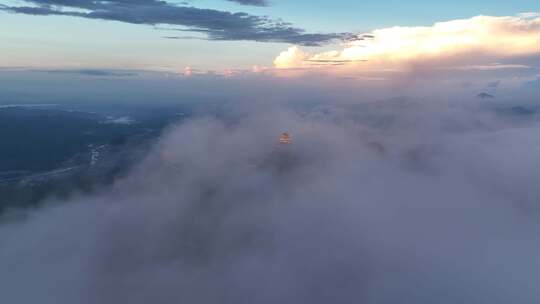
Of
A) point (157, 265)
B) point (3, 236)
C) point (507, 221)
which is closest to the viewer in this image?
point (157, 265)

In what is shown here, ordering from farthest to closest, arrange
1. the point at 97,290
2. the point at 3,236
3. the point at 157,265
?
the point at 3,236 < the point at 157,265 < the point at 97,290

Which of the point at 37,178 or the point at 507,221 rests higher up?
the point at 37,178

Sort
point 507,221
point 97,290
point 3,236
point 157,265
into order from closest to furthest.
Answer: point 97,290, point 157,265, point 3,236, point 507,221

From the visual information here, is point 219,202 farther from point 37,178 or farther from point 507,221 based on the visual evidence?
point 507,221

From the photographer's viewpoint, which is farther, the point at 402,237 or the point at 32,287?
the point at 402,237

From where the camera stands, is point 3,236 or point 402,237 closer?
point 3,236

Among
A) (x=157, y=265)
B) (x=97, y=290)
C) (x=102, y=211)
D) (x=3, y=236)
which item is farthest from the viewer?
(x=102, y=211)

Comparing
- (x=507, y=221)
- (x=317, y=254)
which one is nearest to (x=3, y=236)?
(x=317, y=254)

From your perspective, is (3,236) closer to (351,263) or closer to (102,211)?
(102,211)

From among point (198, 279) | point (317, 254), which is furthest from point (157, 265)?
point (317, 254)
